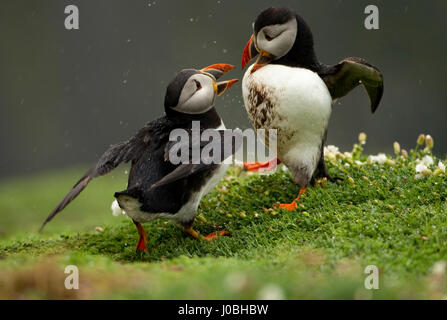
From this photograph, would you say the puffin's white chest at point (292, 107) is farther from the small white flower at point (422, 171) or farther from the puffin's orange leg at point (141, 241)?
the puffin's orange leg at point (141, 241)

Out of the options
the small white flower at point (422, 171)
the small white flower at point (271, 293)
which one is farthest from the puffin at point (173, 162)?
the small white flower at point (422, 171)

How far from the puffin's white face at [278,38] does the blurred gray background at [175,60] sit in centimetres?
896

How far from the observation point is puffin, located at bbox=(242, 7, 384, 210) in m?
3.91

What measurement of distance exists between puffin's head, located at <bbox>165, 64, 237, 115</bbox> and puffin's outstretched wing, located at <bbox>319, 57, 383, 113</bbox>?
0.90 m

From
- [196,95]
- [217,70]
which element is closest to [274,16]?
[217,70]

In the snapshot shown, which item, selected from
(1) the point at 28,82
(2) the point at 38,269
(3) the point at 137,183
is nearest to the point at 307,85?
(3) the point at 137,183

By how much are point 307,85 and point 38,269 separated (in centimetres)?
229

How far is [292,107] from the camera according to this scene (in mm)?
3926

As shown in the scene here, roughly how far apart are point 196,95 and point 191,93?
0.04 m

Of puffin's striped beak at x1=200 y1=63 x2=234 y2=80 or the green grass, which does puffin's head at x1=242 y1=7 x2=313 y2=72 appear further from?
the green grass

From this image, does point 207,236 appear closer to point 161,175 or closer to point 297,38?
point 161,175

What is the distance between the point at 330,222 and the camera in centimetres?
366

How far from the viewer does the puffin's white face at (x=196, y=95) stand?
151 inches
